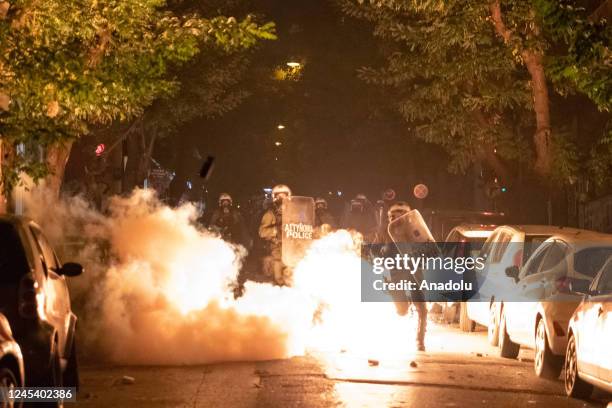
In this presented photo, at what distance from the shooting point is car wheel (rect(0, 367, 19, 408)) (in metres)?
8.38

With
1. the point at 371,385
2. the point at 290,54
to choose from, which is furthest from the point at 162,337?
the point at 290,54

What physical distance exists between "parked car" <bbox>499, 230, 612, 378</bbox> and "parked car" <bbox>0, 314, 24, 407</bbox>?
645cm

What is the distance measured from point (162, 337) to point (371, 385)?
3.15m

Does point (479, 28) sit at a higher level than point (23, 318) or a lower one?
higher

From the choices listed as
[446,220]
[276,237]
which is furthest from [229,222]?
[446,220]

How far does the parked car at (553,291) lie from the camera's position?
13203 millimetres

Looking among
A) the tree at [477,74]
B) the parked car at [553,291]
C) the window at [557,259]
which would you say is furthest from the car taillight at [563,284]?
the tree at [477,74]

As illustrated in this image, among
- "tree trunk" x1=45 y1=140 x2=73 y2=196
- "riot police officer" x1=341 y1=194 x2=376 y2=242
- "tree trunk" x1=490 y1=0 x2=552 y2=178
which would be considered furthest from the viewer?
"riot police officer" x1=341 y1=194 x2=376 y2=242

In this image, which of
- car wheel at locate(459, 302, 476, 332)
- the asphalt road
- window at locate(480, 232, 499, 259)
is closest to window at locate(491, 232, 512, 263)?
window at locate(480, 232, 499, 259)

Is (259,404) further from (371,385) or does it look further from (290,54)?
(290,54)

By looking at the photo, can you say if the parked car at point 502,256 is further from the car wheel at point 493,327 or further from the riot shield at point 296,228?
the riot shield at point 296,228

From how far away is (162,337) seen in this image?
46.9 feet

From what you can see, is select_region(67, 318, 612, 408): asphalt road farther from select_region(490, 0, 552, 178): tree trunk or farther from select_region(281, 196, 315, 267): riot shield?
select_region(490, 0, 552, 178): tree trunk

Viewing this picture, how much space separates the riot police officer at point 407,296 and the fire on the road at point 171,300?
360mm
